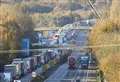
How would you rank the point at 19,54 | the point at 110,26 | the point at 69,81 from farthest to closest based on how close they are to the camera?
the point at 19,54 < the point at 110,26 < the point at 69,81

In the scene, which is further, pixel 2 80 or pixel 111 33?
pixel 111 33

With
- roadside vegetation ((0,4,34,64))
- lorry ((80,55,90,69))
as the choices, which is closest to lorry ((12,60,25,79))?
roadside vegetation ((0,4,34,64))

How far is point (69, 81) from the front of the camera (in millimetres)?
10258

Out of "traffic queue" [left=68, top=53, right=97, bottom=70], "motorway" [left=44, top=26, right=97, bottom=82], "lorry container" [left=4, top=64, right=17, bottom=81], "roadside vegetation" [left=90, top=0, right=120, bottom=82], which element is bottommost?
"motorway" [left=44, top=26, right=97, bottom=82]

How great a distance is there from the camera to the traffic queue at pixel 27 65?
9375 millimetres

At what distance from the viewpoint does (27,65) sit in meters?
11.0

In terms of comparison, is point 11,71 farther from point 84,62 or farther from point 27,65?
point 84,62

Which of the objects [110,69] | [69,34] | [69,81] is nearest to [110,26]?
[69,81]

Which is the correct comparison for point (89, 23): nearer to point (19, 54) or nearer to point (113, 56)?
point (19, 54)

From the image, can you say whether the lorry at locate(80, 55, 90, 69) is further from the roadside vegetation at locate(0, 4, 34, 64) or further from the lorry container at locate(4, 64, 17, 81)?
the lorry container at locate(4, 64, 17, 81)

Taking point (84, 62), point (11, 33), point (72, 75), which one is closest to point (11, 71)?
point (72, 75)

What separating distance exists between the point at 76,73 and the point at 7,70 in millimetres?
2510

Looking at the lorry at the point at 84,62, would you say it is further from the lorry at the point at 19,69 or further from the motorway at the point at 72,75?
the lorry at the point at 19,69

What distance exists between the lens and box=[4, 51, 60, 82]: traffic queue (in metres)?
9.38
